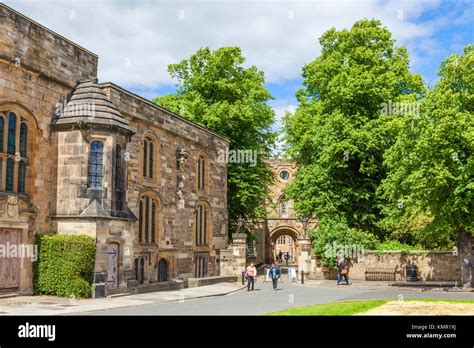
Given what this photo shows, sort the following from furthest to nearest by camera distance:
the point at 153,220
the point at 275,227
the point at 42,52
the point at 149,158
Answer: the point at 275,227
the point at 153,220
the point at 149,158
the point at 42,52

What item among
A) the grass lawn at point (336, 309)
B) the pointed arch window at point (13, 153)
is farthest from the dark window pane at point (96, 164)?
the grass lawn at point (336, 309)

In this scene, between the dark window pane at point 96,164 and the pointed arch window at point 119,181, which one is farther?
the pointed arch window at point 119,181

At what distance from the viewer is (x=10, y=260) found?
20.1 meters

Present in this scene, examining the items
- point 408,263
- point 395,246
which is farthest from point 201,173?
point 408,263

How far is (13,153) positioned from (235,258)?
56.2 feet

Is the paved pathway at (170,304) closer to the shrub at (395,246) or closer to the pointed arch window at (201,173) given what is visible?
the pointed arch window at (201,173)

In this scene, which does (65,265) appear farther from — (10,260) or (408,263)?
(408,263)

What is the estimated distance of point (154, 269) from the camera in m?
27.8

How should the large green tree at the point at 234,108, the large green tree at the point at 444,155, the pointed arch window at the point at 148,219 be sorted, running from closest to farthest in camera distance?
the large green tree at the point at 444,155 < the pointed arch window at the point at 148,219 < the large green tree at the point at 234,108

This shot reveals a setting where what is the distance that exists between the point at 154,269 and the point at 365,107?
1788cm

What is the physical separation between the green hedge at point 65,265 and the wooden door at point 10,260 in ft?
2.69

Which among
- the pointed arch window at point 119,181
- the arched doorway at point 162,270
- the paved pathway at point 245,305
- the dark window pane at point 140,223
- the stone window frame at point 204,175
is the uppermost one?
the stone window frame at point 204,175

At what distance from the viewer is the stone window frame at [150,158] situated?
2706cm

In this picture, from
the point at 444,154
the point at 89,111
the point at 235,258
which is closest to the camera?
the point at 89,111
